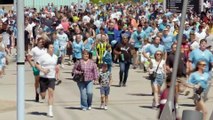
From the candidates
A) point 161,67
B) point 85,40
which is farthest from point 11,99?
point 85,40

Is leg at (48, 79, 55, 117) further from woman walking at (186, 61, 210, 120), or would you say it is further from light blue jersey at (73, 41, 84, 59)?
light blue jersey at (73, 41, 84, 59)

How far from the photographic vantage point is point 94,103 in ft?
62.3

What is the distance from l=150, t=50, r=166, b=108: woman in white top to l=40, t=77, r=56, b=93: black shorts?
Answer: 249cm

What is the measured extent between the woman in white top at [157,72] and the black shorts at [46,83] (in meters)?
2.49

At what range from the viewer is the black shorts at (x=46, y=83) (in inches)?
663

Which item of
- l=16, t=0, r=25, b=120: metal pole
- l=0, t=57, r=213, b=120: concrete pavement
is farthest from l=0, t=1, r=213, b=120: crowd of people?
l=16, t=0, r=25, b=120: metal pole

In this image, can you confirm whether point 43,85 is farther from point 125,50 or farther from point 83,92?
point 125,50

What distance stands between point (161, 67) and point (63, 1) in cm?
3778

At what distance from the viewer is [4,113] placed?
17406 millimetres

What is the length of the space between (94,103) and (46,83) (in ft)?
6.92

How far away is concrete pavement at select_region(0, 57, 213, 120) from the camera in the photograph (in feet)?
56.0

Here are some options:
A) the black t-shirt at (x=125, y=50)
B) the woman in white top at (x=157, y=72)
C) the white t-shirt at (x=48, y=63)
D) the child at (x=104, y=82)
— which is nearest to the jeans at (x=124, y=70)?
the black t-shirt at (x=125, y=50)

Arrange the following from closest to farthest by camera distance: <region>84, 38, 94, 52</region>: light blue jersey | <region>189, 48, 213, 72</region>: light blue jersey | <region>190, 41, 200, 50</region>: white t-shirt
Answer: <region>189, 48, 213, 72</region>: light blue jersey
<region>190, 41, 200, 50</region>: white t-shirt
<region>84, 38, 94, 52</region>: light blue jersey

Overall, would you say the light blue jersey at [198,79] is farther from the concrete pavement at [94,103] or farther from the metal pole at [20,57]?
the metal pole at [20,57]
